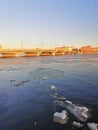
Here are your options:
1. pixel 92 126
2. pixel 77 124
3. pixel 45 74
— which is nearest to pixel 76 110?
pixel 77 124

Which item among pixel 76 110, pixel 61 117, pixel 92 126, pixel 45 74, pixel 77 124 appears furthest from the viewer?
pixel 45 74

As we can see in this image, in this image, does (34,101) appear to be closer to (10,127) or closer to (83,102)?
(83,102)

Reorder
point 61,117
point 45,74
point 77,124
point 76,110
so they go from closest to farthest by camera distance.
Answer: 1. point 77,124
2. point 61,117
3. point 76,110
4. point 45,74

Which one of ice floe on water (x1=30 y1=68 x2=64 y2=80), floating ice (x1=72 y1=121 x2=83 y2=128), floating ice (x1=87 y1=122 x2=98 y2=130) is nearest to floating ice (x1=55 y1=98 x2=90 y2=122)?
floating ice (x1=72 y1=121 x2=83 y2=128)

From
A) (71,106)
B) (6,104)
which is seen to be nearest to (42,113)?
(71,106)

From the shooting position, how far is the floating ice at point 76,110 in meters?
13.2

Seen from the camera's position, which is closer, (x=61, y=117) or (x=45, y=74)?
(x=61, y=117)

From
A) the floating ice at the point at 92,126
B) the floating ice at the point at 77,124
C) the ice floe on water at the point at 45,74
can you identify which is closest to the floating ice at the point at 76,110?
the floating ice at the point at 77,124

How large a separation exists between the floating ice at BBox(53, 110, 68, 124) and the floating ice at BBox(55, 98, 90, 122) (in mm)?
730

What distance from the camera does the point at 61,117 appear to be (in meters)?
Answer: 13.2

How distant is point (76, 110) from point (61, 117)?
1.74 m

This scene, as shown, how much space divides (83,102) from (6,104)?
21.5ft

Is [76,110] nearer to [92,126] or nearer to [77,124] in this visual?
[77,124]

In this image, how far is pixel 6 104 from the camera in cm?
1688
